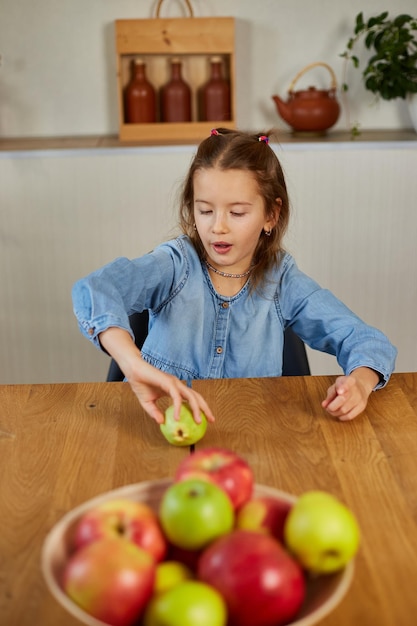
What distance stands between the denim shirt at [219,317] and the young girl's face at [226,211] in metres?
0.10

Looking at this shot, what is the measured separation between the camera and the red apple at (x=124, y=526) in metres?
0.81

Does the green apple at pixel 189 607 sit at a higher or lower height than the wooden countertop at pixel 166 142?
lower

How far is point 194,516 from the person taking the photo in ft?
2.65

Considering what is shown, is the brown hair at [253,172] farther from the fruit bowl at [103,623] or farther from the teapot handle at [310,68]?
the teapot handle at [310,68]

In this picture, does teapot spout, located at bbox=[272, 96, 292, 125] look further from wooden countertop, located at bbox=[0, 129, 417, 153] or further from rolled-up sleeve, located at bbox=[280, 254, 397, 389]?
rolled-up sleeve, located at bbox=[280, 254, 397, 389]

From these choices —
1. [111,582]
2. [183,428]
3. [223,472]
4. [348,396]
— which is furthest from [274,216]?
[111,582]

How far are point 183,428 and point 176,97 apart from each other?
6.12 feet

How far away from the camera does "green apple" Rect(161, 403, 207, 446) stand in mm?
1224

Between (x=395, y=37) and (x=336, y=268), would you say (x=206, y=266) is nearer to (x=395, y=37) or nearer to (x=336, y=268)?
(x=336, y=268)

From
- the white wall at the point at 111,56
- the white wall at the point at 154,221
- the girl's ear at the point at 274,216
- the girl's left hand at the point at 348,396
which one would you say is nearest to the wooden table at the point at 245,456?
the girl's left hand at the point at 348,396

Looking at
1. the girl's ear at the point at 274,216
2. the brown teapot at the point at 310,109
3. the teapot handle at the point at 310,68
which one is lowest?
the girl's ear at the point at 274,216

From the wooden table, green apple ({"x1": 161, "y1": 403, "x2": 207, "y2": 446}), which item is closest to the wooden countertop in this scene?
the wooden table

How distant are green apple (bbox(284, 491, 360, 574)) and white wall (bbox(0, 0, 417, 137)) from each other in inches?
91.4

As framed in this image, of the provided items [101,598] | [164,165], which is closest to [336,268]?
[164,165]
